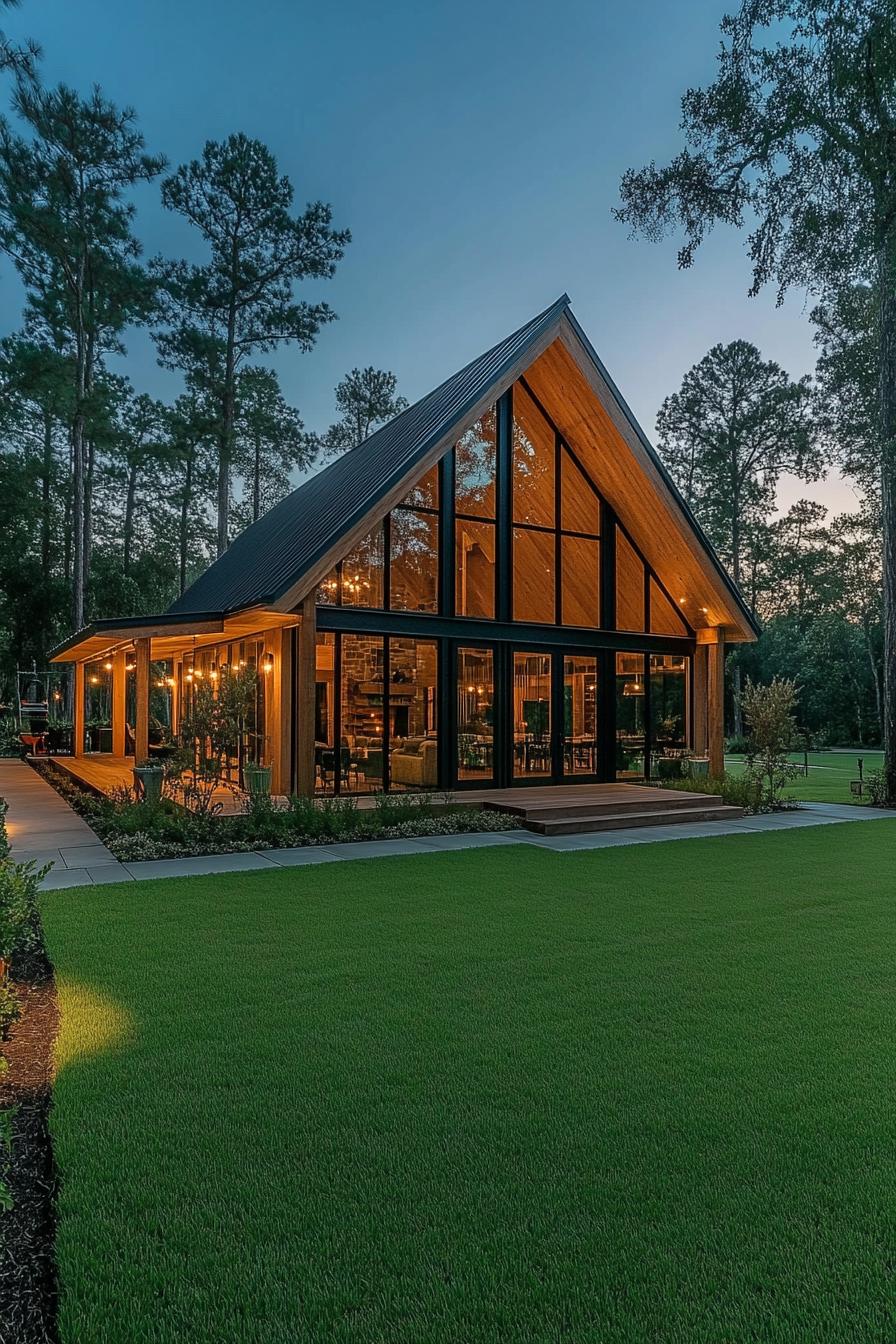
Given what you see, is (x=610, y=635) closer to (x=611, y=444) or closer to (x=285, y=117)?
(x=611, y=444)

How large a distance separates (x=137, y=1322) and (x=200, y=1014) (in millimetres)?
2052

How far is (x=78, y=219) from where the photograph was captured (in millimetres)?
22656

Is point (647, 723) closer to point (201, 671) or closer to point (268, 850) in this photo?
point (268, 850)

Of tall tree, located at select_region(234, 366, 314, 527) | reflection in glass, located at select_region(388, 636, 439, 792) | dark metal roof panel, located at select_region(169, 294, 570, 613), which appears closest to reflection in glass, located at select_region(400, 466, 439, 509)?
dark metal roof panel, located at select_region(169, 294, 570, 613)

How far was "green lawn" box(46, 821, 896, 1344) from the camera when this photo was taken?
82.0 inches

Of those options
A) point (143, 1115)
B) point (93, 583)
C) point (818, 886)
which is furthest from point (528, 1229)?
point (93, 583)

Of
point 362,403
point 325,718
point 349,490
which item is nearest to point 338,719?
point 325,718

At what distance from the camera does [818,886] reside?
283 inches

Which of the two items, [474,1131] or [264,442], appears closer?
[474,1131]

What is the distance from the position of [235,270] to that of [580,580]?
1694 centimetres

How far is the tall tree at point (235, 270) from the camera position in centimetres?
2300

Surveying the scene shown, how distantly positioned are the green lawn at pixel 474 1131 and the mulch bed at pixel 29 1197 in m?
0.07

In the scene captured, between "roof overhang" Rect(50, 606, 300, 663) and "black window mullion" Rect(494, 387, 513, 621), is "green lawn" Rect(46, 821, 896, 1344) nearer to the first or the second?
"roof overhang" Rect(50, 606, 300, 663)

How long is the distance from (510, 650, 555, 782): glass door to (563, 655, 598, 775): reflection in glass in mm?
386
